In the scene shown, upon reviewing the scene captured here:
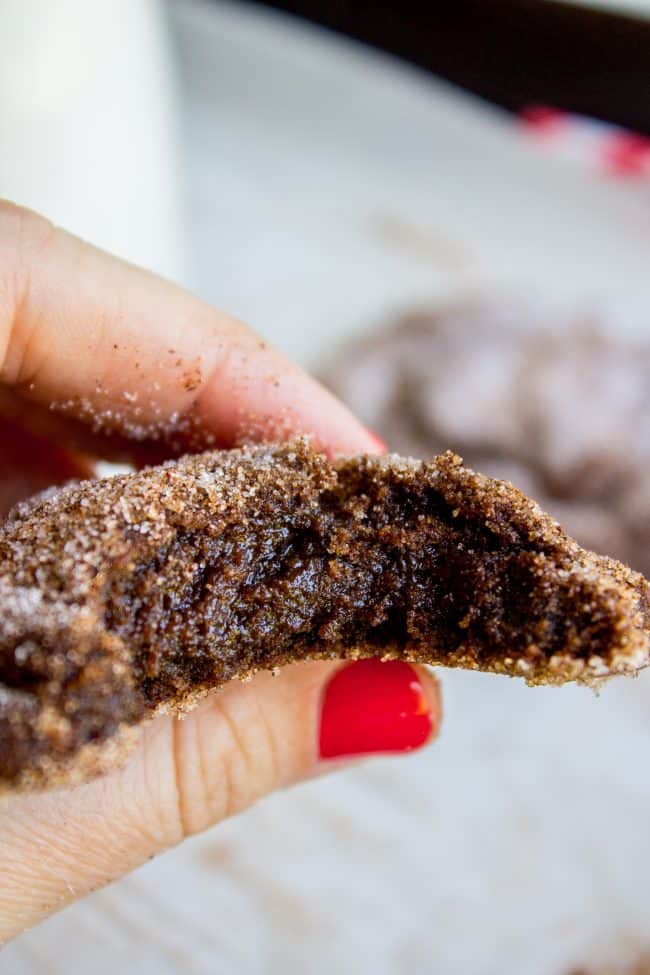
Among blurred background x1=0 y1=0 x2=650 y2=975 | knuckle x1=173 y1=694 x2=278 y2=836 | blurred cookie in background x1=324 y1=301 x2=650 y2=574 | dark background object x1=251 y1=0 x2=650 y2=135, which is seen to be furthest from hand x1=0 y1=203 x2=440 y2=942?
dark background object x1=251 y1=0 x2=650 y2=135

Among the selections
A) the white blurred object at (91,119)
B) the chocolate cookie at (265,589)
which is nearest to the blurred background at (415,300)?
the white blurred object at (91,119)

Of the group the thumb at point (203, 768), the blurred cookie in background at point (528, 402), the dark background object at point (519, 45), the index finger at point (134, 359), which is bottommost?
the thumb at point (203, 768)

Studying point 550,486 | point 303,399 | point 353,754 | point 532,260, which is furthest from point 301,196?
point 353,754

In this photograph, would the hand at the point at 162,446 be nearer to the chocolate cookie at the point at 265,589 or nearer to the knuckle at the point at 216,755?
the knuckle at the point at 216,755

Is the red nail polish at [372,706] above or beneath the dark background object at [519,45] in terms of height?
beneath

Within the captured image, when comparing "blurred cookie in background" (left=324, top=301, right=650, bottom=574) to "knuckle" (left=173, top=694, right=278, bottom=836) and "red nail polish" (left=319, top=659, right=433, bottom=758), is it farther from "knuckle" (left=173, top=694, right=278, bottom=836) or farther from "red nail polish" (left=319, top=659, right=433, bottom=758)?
"knuckle" (left=173, top=694, right=278, bottom=836)

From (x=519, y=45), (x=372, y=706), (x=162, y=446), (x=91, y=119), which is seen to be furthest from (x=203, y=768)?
(x=519, y=45)
